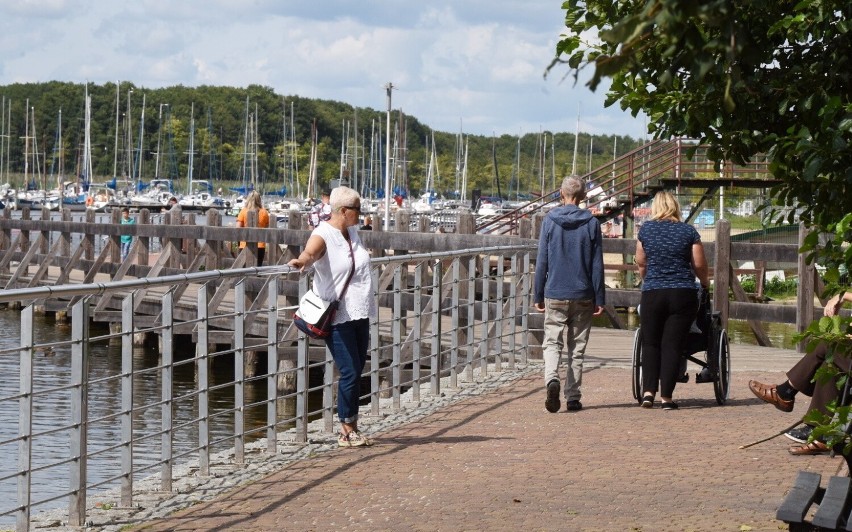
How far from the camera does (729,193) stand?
105ft

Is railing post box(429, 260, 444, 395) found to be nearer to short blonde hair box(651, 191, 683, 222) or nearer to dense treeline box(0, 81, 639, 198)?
short blonde hair box(651, 191, 683, 222)

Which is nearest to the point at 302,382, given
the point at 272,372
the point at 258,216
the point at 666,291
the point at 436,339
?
the point at 272,372

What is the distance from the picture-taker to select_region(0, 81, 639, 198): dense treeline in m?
117

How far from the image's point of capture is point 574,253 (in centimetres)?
1127

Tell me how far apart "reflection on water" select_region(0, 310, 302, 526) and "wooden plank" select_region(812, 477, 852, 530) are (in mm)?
3768

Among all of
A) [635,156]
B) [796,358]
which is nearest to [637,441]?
[796,358]

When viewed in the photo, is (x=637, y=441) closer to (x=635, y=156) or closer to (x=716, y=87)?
(x=716, y=87)

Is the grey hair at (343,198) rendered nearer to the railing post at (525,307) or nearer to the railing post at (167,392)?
the railing post at (167,392)

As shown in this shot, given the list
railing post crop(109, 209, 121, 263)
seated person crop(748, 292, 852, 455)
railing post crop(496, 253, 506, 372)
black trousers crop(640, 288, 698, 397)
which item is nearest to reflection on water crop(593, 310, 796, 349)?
railing post crop(109, 209, 121, 263)

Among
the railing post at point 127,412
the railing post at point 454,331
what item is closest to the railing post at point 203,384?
the railing post at point 127,412

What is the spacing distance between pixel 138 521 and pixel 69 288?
1286 millimetres

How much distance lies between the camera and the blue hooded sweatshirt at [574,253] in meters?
11.2

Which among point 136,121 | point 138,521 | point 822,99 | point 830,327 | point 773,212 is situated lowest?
point 138,521

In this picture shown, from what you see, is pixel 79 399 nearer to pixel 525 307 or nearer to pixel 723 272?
pixel 525 307
